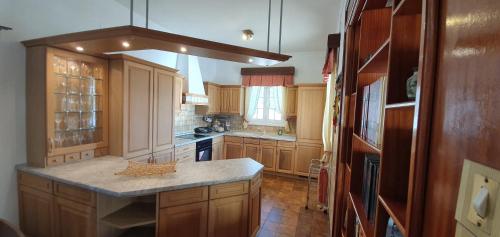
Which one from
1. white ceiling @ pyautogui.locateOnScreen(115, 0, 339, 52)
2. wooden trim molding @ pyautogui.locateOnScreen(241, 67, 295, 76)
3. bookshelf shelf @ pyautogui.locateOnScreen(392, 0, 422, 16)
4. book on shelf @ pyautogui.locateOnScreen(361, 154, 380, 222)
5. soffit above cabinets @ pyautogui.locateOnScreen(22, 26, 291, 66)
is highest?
white ceiling @ pyautogui.locateOnScreen(115, 0, 339, 52)

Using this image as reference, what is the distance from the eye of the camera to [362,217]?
1111 millimetres

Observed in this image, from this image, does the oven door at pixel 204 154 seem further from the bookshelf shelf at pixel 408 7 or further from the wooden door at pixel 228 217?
the bookshelf shelf at pixel 408 7

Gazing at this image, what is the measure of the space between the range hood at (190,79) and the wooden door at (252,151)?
138cm

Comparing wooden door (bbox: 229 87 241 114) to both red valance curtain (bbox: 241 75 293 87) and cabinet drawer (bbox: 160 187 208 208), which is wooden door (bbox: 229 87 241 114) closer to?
red valance curtain (bbox: 241 75 293 87)

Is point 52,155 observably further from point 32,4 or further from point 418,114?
point 418,114

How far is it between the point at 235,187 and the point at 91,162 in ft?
5.29

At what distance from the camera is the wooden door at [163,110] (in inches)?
120

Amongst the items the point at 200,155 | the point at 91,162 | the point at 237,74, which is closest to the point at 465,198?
the point at 91,162

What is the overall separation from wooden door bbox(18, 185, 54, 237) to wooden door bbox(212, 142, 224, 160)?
281 cm

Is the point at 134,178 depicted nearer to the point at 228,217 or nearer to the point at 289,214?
the point at 228,217

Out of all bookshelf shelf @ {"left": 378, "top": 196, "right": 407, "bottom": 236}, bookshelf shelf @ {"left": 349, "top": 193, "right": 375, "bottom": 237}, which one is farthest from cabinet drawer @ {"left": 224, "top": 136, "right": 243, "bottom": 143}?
bookshelf shelf @ {"left": 378, "top": 196, "right": 407, "bottom": 236}

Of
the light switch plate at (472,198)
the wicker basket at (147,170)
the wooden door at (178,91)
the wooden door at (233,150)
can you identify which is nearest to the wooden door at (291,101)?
the wooden door at (233,150)

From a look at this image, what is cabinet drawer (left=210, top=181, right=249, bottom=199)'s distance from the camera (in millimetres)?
1931

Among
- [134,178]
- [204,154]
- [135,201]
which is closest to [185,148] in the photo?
[204,154]
